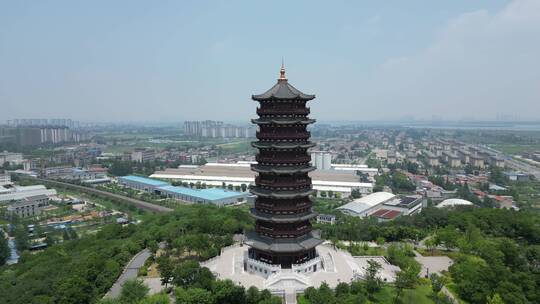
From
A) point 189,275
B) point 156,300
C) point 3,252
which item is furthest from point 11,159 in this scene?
point 156,300

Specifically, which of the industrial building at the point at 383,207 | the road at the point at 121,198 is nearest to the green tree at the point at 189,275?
the industrial building at the point at 383,207

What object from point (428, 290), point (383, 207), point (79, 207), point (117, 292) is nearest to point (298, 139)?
point (428, 290)

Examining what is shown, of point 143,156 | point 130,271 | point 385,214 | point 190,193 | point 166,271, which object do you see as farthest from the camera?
point 143,156

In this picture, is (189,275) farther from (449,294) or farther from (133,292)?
(449,294)

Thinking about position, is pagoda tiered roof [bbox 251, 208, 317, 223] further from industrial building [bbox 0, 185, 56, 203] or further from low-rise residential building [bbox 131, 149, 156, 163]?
low-rise residential building [bbox 131, 149, 156, 163]

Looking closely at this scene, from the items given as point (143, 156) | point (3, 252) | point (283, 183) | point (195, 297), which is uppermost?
point (283, 183)

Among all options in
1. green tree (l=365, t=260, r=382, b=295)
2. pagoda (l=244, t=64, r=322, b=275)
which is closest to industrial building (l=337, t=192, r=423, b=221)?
green tree (l=365, t=260, r=382, b=295)

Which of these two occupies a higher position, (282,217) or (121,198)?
(282,217)
